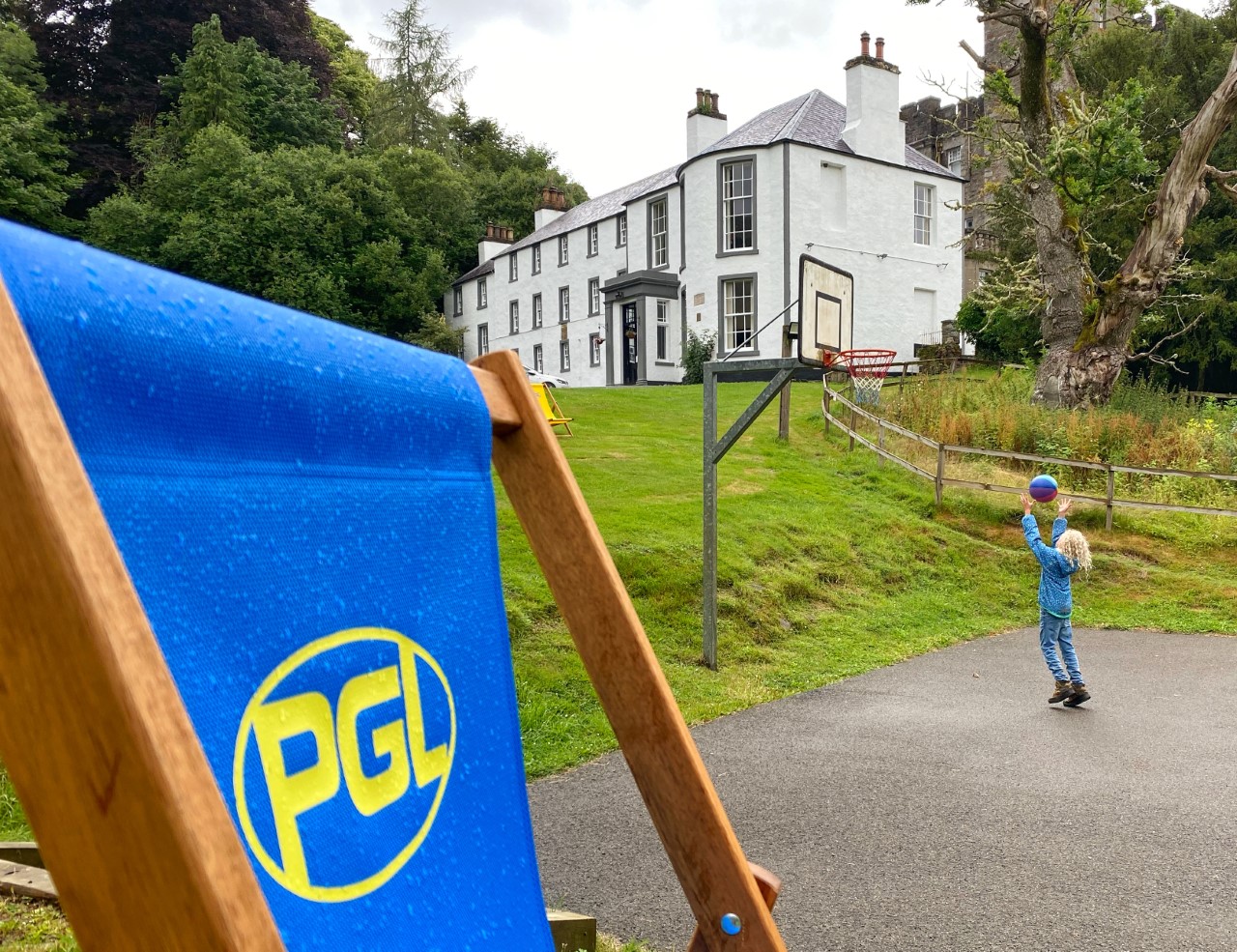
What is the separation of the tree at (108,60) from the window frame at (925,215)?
1144 inches

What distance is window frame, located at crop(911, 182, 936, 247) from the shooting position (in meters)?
32.2

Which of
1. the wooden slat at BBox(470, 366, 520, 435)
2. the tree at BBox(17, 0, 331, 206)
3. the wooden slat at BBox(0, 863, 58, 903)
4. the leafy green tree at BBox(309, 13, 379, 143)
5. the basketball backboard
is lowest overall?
the wooden slat at BBox(0, 863, 58, 903)

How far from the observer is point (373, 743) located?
1286 millimetres

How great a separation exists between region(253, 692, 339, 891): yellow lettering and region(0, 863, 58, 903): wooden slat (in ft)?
9.33

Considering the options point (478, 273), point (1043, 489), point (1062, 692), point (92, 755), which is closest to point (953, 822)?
point (1043, 489)

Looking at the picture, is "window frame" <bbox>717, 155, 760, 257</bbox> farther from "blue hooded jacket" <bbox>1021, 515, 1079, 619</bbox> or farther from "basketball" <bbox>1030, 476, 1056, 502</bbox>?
"basketball" <bbox>1030, 476, 1056, 502</bbox>

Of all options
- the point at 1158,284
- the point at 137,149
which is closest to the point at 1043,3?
the point at 1158,284

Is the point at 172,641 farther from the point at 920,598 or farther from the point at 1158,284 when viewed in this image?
the point at 1158,284

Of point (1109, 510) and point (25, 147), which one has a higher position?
point (25, 147)

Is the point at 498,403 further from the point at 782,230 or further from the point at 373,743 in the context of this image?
the point at 782,230

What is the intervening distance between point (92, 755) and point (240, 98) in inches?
1674

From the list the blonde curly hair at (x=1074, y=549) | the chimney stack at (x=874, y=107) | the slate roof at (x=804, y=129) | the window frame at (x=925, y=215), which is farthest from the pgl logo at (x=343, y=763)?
the window frame at (x=925, y=215)

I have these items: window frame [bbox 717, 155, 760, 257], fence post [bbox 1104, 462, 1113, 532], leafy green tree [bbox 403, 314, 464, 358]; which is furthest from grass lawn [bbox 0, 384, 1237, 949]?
leafy green tree [bbox 403, 314, 464, 358]

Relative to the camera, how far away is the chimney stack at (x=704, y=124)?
1272 inches
